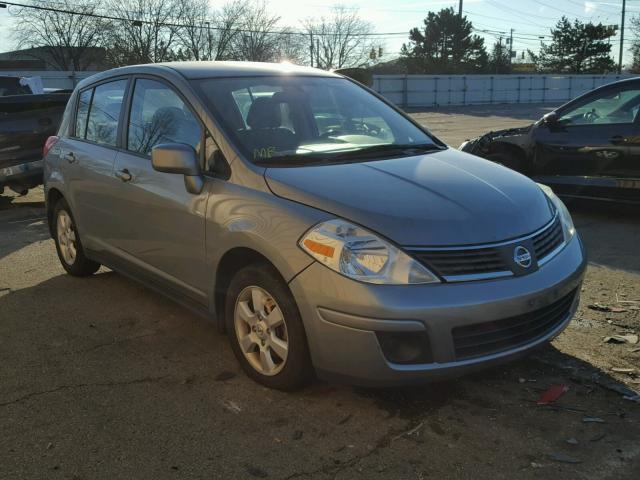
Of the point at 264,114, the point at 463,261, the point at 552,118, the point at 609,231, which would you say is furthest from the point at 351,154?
the point at 552,118

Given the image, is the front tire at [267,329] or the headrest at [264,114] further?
the headrest at [264,114]

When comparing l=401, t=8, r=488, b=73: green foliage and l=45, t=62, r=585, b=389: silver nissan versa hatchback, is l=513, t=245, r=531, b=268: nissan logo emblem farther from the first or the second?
l=401, t=8, r=488, b=73: green foliage

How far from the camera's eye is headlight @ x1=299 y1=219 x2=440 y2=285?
2834 millimetres

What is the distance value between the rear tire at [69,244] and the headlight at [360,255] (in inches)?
121

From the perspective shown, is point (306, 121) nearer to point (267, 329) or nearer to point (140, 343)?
point (267, 329)

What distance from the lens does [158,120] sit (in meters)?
4.19

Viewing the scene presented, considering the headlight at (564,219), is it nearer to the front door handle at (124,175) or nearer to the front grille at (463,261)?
the front grille at (463,261)

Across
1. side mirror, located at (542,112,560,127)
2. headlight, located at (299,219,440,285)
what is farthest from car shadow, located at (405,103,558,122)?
headlight, located at (299,219,440,285)

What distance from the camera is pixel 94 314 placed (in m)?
4.68

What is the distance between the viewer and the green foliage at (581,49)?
70.4 metres

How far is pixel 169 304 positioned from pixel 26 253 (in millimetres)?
2624

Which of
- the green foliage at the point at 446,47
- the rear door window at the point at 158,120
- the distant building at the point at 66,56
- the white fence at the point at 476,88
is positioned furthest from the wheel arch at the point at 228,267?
the green foliage at the point at 446,47

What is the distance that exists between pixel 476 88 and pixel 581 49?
1395 inches

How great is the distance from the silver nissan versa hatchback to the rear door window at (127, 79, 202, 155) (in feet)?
0.05
